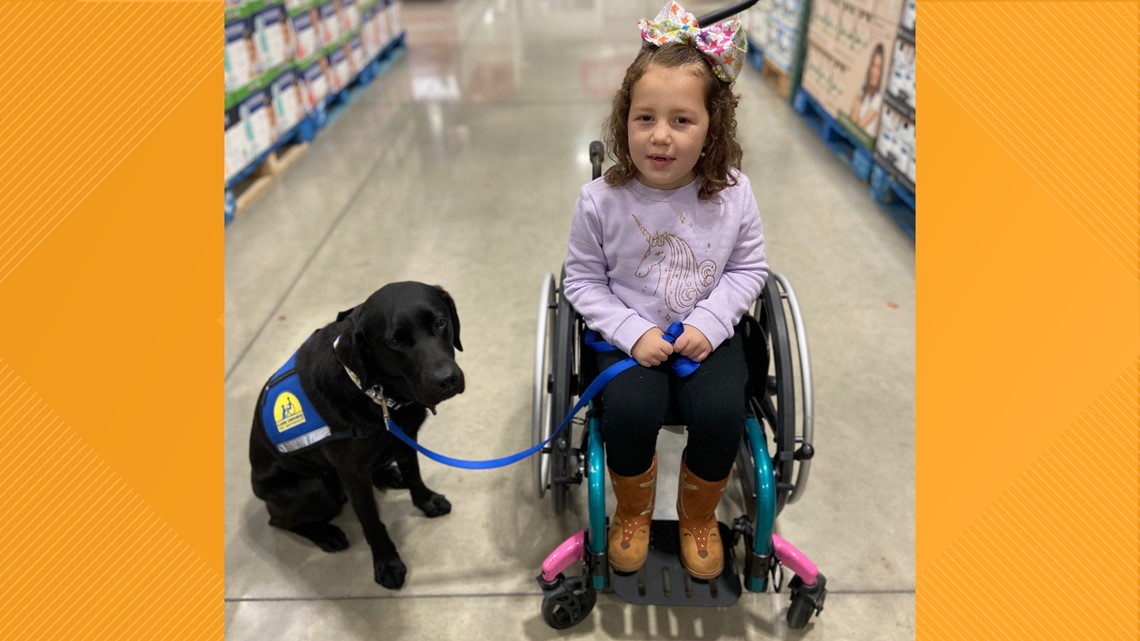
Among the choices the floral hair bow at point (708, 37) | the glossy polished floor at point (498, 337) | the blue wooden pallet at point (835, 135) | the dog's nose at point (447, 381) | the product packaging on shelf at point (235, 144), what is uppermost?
the floral hair bow at point (708, 37)

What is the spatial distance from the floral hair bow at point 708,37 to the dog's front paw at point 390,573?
4.40ft

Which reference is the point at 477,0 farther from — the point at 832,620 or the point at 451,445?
the point at 832,620

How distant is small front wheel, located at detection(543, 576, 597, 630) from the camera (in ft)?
4.94

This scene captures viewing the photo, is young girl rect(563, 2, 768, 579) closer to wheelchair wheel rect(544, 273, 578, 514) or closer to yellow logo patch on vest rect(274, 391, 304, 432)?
wheelchair wheel rect(544, 273, 578, 514)

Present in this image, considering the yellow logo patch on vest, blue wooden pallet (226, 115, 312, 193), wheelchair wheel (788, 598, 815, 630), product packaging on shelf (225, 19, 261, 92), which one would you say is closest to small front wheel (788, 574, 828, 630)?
wheelchair wheel (788, 598, 815, 630)

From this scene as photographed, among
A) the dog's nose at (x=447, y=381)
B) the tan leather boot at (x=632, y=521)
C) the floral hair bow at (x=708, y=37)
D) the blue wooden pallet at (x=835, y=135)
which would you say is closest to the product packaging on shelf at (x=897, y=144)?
the blue wooden pallet at (x=835, y=135)

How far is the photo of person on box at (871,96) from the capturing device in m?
3.43

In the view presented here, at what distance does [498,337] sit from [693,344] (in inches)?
50.8

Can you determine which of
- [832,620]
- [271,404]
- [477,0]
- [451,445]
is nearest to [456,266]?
[451,445]

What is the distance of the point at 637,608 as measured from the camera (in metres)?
1.60

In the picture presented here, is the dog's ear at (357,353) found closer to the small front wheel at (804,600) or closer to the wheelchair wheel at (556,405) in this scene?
the wheelchair wheel at (556,405)

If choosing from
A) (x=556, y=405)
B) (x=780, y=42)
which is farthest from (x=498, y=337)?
(x=780, y=42)

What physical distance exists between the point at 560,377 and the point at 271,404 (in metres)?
0.68

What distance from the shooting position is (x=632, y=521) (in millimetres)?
1496
